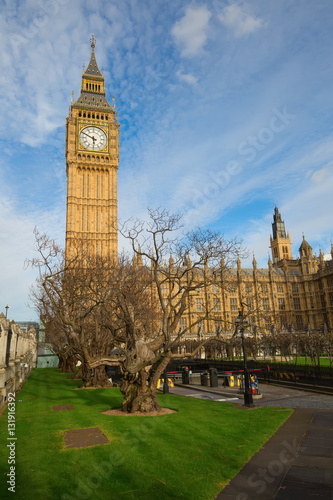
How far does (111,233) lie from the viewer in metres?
68.4

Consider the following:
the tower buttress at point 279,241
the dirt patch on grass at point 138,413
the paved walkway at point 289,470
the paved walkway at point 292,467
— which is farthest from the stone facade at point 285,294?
the paved walkway at point 289,470

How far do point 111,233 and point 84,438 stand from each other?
6074cm

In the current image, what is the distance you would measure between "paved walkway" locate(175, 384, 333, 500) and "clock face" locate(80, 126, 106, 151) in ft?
231

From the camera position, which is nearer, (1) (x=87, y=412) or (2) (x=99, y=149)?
(1) (x=87, y=412)

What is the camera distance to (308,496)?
5.70 metres

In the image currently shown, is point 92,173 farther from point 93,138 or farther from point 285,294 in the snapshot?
point 285,294

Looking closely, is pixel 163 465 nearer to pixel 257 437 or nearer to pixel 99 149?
pixel 257 437

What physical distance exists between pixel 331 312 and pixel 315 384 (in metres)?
56.8

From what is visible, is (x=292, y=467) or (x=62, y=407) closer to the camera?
(x=292, y=467)

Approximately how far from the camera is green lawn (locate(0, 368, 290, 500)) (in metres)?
5.89

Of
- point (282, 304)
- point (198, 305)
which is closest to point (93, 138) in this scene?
point (198, 305)

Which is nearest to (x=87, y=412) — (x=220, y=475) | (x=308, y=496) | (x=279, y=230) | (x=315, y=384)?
(x=220, y=475)

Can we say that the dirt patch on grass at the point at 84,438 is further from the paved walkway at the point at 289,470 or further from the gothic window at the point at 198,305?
the gothic window at the point at 198,305

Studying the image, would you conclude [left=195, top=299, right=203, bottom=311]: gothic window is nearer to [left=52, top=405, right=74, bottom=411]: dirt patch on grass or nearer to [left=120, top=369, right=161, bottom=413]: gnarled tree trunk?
[left=52, top=405, right=74, bottom=411]: dirt patch on grass
